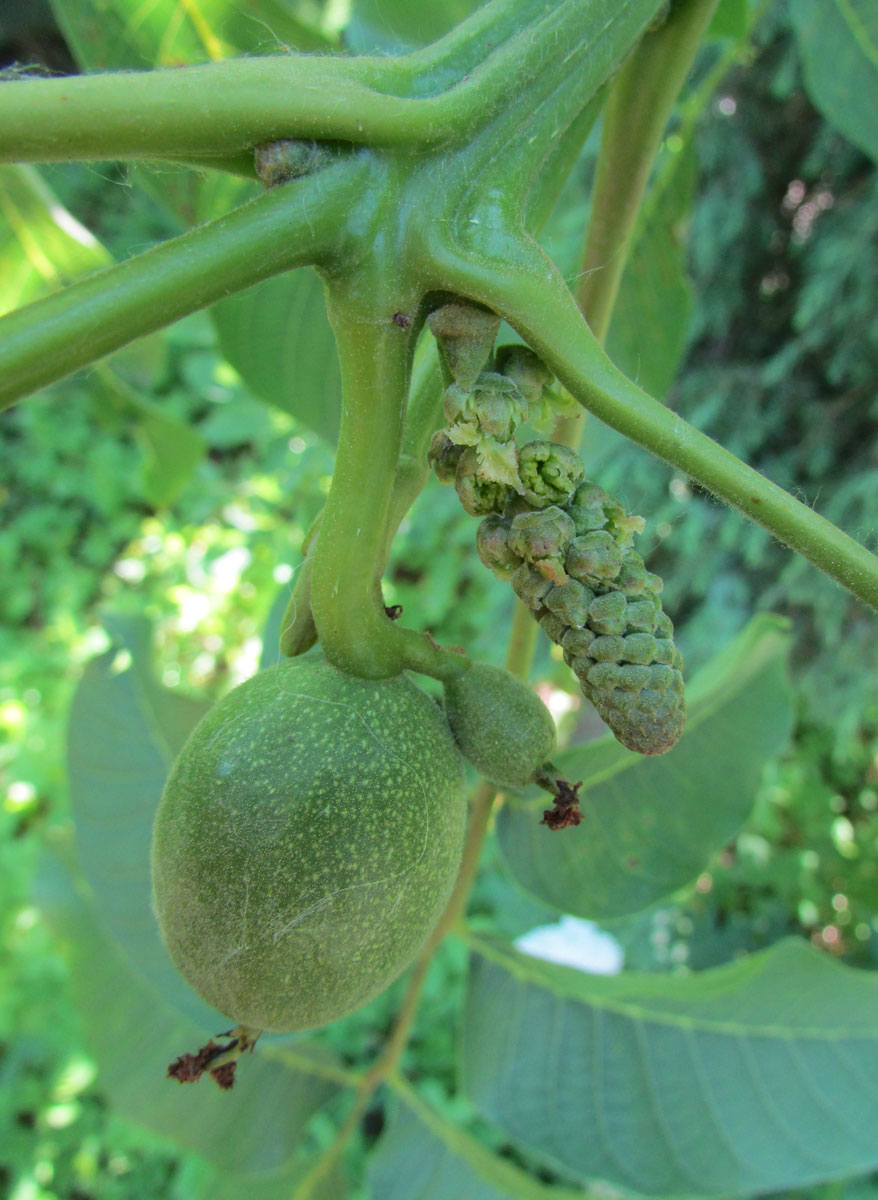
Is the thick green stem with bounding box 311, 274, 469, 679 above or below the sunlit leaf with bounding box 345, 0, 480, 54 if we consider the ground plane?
below

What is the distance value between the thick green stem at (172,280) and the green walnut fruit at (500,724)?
11.4 inches

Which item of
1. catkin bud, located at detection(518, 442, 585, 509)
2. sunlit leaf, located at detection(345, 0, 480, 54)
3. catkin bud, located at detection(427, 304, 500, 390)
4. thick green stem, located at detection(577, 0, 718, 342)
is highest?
sunlit leaf, located at detection(345, 0, 480, 54)

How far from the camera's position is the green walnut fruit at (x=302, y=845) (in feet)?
1.92

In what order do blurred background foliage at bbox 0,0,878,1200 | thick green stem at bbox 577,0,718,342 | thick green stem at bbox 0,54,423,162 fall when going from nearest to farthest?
thick green stem at bbox 0,54,423,162, thick green stem at bbox 577,0,718,342, blurred background foliage at bbox 0,0,878,1200

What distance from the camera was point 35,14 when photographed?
376cm

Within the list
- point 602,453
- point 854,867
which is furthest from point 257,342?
point 854,867

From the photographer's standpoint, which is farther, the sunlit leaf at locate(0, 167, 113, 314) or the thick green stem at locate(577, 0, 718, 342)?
the sunlit leaf at locate(0, 167, 113, 314)

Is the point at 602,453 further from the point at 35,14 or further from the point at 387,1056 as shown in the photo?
the point at 35,14

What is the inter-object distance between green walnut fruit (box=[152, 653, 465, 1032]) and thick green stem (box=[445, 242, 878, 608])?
0.85 feet

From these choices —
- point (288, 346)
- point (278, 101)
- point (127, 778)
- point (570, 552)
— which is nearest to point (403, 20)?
point (288, 346)

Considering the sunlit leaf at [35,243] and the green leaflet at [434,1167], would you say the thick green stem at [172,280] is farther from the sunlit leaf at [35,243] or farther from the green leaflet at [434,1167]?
the green leaflet at [434,1167]

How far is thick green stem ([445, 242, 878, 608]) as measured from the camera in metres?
0.46

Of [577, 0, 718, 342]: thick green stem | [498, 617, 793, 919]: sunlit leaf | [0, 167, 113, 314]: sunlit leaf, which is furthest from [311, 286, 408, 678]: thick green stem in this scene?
[0, 167, 113, 314]: sunlit leaf

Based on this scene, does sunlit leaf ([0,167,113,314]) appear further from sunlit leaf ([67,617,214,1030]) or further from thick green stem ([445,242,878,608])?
thick green stem ([445,242,878,608])
